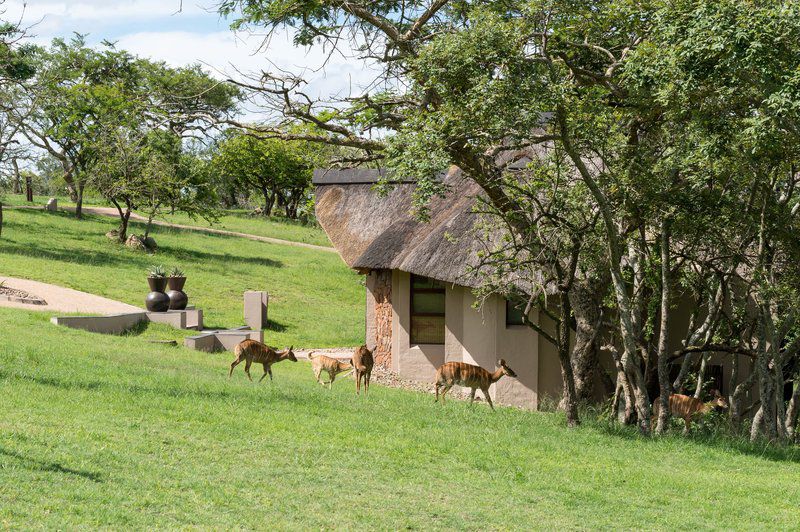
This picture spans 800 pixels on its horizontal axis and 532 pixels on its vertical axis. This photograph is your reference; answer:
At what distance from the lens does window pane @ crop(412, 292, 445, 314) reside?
19203 millimetres

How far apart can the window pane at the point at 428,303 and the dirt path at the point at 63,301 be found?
777 centimetres

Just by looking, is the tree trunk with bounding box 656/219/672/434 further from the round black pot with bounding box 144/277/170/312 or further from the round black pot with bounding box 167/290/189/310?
the round black pot with bounding box 167/290/189/310

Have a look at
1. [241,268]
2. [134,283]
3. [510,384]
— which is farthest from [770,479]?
[241,268]

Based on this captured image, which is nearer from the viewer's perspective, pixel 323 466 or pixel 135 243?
pixel 323 466

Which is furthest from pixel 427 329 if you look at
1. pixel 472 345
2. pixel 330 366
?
pixel 330 366

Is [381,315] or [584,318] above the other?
[584,318]

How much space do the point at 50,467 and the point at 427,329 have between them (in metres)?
12.4

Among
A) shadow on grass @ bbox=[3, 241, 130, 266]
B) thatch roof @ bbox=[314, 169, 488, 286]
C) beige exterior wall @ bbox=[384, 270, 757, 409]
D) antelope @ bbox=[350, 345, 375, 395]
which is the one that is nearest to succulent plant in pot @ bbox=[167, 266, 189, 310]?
thatch roof @ bbox=[314, 169, 488, 286]

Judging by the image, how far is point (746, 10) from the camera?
8711 millimetres

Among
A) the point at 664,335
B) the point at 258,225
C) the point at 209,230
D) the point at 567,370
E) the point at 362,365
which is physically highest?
the point at 258,225

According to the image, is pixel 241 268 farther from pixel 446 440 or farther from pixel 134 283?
pixel 446 440

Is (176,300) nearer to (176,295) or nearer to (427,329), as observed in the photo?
(176,295)

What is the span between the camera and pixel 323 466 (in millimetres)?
8602

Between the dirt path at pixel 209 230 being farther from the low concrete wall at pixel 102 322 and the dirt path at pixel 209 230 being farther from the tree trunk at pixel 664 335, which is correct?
the tree trunk at pixel 664 335
